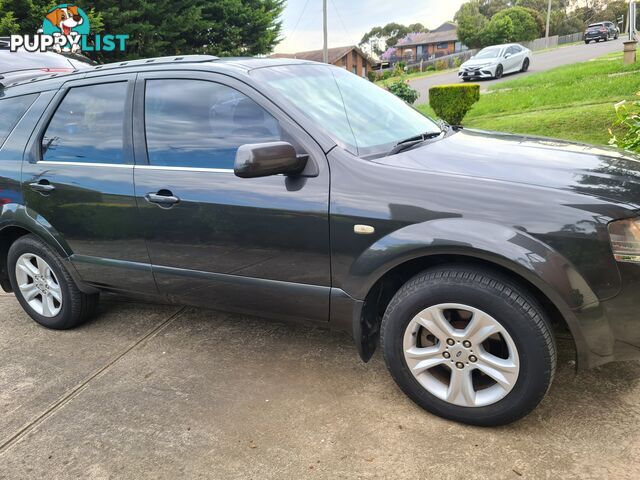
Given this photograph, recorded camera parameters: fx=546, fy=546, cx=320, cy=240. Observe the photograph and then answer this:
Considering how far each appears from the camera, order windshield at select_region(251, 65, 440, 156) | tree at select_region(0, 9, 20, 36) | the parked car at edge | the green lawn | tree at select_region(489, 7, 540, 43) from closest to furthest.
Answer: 1. windshield at select_region(251, 65, 440, 156)
2. the green lawn
3. tree at select_region(0, 9, 20, 36)
4. the parked car at edge
5. tree at select_region(489, 7, 540, 43)

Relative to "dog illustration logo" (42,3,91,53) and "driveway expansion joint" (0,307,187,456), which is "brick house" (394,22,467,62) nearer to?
"dog illustration logo" (42,3,91,53)

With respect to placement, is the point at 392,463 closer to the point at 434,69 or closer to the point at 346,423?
the point at 346,423

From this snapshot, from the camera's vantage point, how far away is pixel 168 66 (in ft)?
10.6

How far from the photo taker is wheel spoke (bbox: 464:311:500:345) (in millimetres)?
2387

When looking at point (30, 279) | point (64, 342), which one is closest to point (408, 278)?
point (64, 342)

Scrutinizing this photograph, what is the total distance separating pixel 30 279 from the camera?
398 centimetres

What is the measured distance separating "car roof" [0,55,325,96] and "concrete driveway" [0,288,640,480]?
1707 millimetres

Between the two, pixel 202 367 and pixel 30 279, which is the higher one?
pixel 30 279

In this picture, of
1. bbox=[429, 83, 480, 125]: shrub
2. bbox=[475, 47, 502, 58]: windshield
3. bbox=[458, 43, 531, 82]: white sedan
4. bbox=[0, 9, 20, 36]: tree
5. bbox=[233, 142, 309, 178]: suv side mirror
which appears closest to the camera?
bbox=[233, 142, 309, 178]: suv side mirror

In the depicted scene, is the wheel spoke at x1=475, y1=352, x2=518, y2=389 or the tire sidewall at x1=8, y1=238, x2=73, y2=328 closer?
the wheel spoke at x1=475, y1=352, x2=518, y2=389

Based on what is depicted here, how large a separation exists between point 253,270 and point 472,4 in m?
90.6

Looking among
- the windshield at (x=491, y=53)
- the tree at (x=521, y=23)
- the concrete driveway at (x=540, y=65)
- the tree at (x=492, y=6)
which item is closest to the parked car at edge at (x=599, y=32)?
the concrete driveway at (x=540, y=65)

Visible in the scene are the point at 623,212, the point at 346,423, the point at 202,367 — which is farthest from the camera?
the point at 202,367

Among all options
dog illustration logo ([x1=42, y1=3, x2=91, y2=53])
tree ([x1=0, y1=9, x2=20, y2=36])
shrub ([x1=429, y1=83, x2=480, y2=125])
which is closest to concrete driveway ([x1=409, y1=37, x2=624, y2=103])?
shrub ([x1=429, y1=83, x2=480, y2=125])
